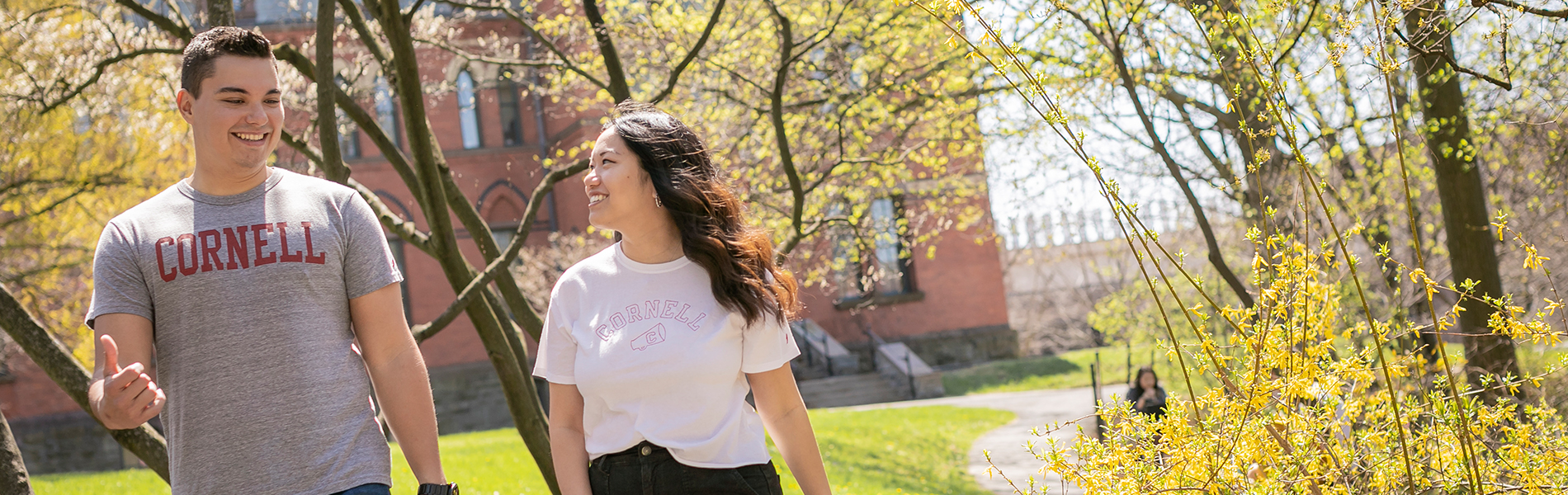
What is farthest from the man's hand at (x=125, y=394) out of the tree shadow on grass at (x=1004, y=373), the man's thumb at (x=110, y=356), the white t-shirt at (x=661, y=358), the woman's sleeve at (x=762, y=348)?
the tree shadow on grass at (x=1004, y=373)

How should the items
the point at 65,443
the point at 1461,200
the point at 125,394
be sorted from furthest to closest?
the point at 65,443, the point at 1461,200, the point at 125,394

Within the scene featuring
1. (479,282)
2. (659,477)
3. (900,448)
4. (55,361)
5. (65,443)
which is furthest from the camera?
(65,443)

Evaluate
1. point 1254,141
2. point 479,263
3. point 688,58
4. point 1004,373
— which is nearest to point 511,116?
point 479,263

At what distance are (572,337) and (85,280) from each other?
650 inches

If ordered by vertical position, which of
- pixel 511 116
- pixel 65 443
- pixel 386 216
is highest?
pixel 511 116

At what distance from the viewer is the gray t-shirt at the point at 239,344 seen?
2.42 metres

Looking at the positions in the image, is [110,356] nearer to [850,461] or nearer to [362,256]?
[362,256]

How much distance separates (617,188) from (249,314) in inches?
35.3

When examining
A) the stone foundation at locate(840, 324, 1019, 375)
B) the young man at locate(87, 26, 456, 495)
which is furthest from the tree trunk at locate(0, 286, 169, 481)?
the stone foundation at locate(840, 324, 1019, 375)

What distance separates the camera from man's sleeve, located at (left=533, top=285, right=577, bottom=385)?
2.77m

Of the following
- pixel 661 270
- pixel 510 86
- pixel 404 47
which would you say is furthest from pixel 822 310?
pixel 661 270

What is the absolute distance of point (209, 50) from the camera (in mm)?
2527

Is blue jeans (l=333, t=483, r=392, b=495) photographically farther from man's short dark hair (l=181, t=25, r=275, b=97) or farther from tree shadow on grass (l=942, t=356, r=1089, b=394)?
tree shadow on grass (l=942, t=356, r=1089, b=394)

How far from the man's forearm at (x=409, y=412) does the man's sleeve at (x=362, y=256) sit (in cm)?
19
